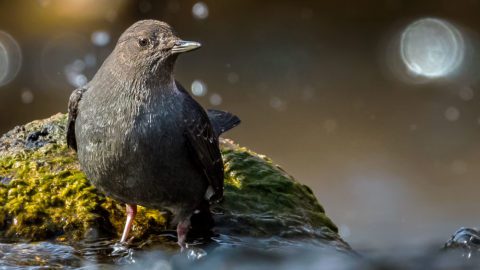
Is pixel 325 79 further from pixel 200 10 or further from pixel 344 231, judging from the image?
pixel 344 231

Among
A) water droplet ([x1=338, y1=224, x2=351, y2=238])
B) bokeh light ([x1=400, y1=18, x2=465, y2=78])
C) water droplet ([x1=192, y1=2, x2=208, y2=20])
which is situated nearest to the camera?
water droplet ([x1=338, y1=224, x2=351, y2=238])

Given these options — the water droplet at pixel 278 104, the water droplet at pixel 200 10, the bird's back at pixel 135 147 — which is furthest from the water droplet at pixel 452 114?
the bird's back at pixel 135 147

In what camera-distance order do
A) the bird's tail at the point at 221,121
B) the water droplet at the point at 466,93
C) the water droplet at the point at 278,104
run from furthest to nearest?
the water droplet at the point at 466,93 → the water droplet at the point at 278,104 → the bird's tail at the point at 221,121

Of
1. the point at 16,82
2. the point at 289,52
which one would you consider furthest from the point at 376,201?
the point at 16,82

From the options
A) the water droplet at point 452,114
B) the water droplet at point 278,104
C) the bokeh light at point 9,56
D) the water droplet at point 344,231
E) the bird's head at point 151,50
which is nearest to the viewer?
the bird's head at point 151,50

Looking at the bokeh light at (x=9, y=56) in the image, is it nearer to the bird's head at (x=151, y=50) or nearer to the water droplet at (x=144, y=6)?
the water droplet at (x=144, y=6)

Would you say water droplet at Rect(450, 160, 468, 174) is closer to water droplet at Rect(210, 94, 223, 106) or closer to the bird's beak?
water droplet at Rect(210, 94, 223, 106)

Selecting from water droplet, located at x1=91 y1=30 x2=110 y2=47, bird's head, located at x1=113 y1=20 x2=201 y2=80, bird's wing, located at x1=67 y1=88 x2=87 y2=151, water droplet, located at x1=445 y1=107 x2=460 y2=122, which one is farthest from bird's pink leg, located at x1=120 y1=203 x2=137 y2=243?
water droplet, located at x1=91 y1=30 x2=110 y2=47
